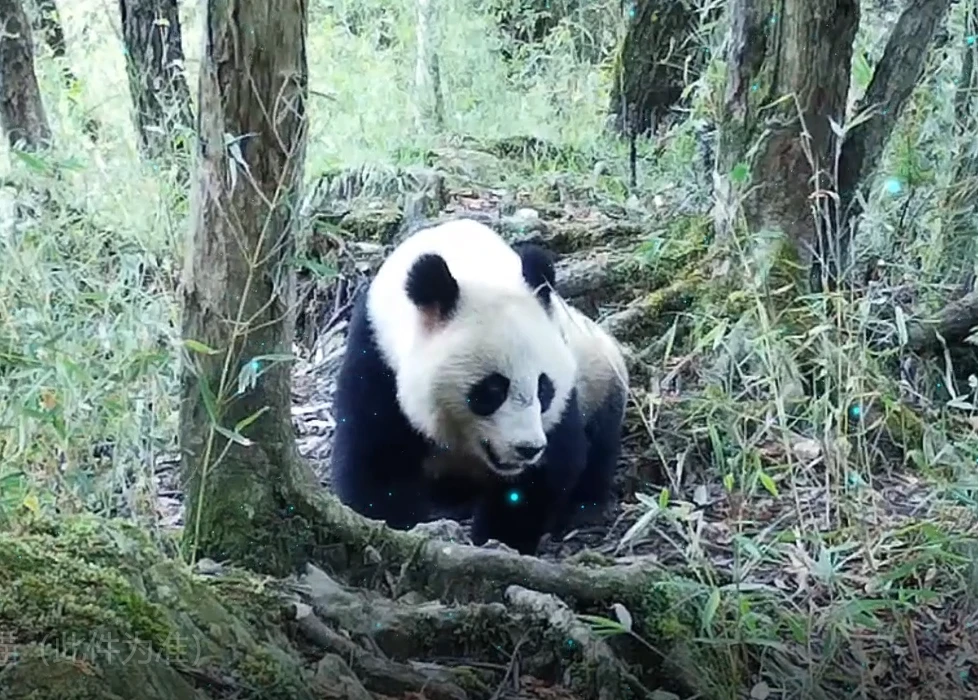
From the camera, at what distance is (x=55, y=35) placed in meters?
4.43

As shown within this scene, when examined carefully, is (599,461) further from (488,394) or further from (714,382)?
(488,394)

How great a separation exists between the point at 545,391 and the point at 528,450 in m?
0.20

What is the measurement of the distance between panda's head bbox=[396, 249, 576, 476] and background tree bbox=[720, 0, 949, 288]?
27.3 inches

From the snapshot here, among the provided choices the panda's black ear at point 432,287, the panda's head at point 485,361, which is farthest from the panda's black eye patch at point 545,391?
the panda's black ear at point 432,287

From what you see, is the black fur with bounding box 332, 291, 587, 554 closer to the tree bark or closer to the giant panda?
the giant panda

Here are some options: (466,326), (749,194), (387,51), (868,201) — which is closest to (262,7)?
(466,326)

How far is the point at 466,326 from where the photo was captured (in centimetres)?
259

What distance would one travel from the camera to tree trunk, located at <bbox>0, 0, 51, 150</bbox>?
3.22 metres

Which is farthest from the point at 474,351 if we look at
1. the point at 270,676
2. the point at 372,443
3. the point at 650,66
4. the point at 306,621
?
the point at 650,66

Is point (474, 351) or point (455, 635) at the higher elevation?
point (474, 351)

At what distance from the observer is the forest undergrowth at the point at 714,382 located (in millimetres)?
1891

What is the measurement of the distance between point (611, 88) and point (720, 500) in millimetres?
3052

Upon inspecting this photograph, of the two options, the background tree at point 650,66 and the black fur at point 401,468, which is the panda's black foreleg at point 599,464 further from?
the background tree at point 650,66

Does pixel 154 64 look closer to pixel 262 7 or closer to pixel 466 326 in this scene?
pixel 466 326
